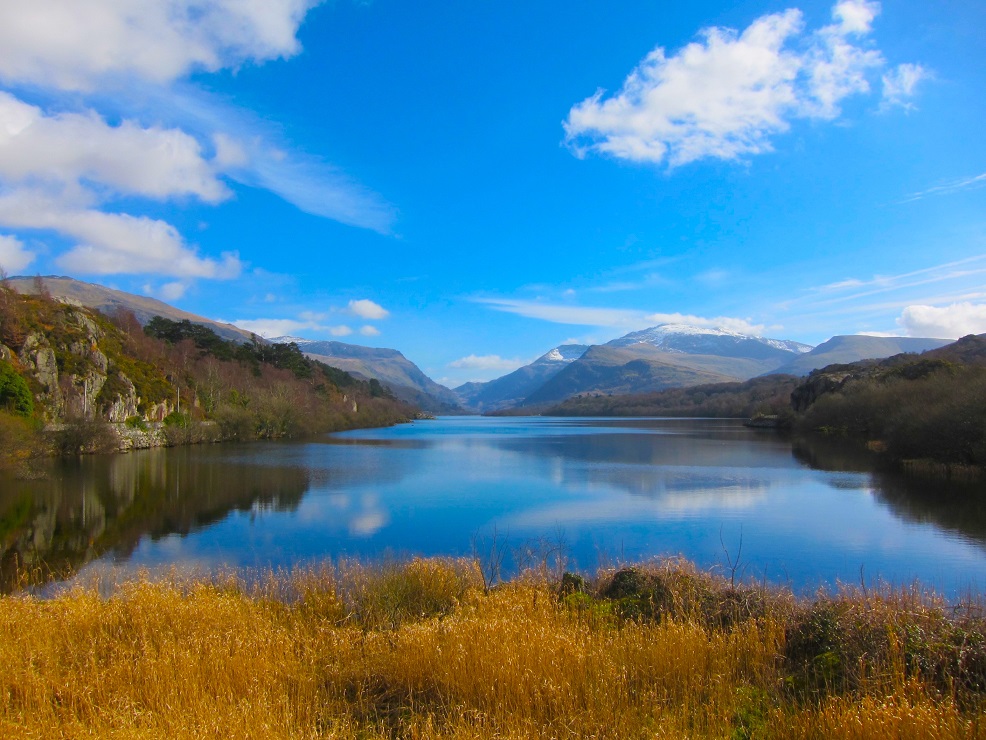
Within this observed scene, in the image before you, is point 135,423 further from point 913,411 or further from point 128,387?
point 913,411

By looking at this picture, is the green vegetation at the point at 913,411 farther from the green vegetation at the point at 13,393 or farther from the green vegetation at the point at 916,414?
the green vegetation at the point at 13,393

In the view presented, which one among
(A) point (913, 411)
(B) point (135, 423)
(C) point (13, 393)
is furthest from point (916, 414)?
(B) point (135, 423)

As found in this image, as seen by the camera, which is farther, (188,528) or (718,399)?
(718,399)

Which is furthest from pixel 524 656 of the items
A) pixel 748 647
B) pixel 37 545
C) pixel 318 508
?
pixel 318 508

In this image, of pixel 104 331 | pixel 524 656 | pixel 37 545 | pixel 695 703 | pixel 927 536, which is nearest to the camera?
pixel 695 703

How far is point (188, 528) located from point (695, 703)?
20.7m

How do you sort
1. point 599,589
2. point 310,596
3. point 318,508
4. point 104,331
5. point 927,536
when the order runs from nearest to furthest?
1. point 310,596
2. point 599,589
3. point 927,536
4. point 318,508
5. point 104,331

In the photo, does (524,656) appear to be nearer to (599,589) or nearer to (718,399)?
(599,589)

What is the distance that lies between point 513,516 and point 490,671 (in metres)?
17.7

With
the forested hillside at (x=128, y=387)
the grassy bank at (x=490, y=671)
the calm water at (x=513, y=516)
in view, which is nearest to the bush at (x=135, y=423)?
the forested hillside at (x=128, y=387)

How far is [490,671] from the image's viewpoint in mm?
6090

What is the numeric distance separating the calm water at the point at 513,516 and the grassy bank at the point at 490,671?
7.44 metres

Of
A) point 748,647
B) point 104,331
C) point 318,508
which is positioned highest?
point 104,331

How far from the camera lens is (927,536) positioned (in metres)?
20.2
